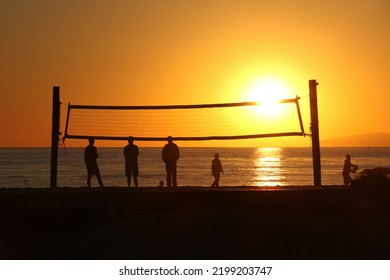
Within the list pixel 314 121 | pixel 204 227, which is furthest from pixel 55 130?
pixel 204 227

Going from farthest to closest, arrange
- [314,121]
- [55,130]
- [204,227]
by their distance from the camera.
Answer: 1. [55,130]
2. [314,121]
3. [204,227]

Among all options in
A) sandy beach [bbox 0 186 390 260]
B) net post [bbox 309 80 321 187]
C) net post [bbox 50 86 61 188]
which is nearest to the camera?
sandy beach [bbox 0 186 390 260]

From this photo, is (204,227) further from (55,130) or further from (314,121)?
(55,130)

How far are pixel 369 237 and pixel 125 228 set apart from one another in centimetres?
352

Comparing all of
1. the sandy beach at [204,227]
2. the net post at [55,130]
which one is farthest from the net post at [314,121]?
the net post at [55,130]

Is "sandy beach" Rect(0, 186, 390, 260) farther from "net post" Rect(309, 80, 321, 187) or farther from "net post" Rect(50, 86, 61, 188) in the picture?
"net post" Rect(50, 86, 61, 188)

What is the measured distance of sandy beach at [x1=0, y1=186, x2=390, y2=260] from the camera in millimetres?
9688

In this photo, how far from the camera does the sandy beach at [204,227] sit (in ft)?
31.8

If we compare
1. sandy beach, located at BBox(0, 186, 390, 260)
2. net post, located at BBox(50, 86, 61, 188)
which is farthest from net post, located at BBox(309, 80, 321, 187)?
net post, located at BBox(50, 86, 61, 188)

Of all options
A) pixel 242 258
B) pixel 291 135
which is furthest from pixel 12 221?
pixel 291 135

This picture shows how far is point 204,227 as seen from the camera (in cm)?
1016

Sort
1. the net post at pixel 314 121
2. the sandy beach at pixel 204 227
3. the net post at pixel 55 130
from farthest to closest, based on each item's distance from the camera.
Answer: the net post at pixel 55 130 < the net post at pixel 314 121 < the sandy beach at pixel 204 227

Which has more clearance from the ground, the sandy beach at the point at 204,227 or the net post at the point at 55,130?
the net post at the point at 55,130

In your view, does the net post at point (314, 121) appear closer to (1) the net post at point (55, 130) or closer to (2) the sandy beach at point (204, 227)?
(2) the sandy beach at point (204, 227)
